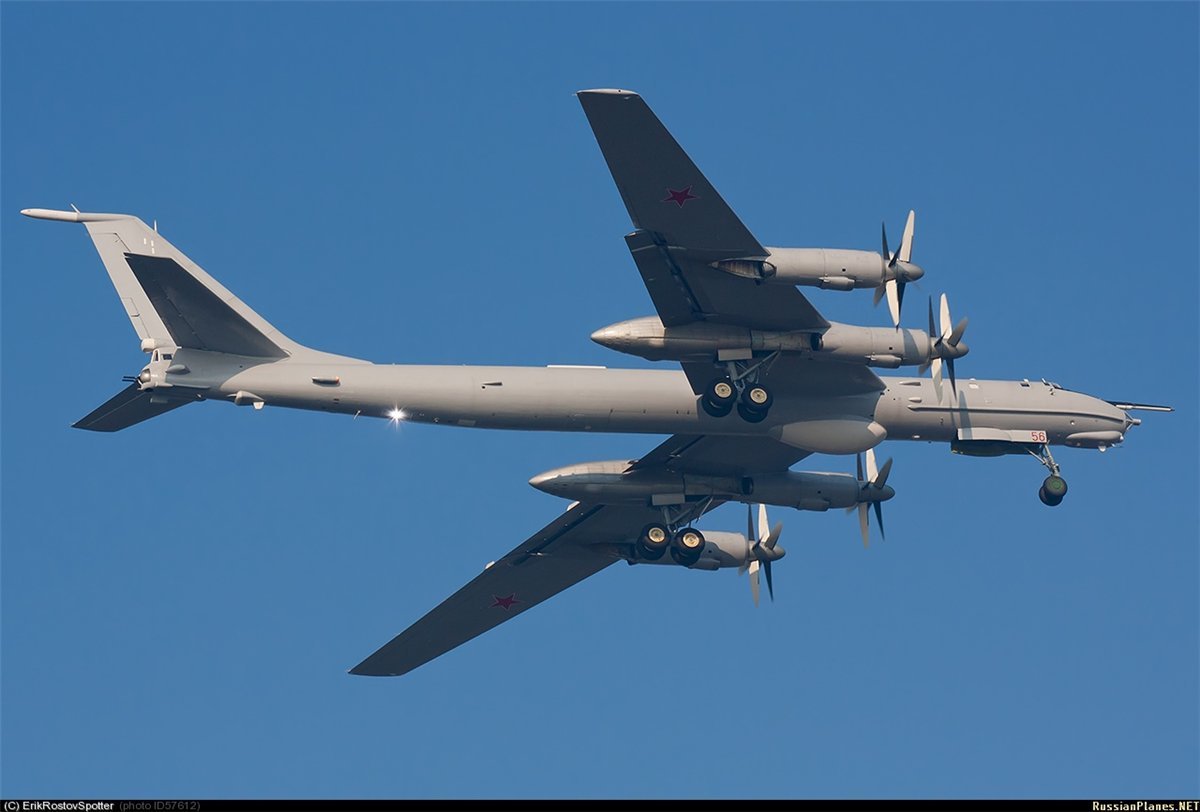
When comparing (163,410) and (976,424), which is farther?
(976,424)

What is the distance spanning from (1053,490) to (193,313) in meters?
19.6

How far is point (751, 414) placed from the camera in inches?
1532

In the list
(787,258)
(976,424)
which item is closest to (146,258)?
(787,258)

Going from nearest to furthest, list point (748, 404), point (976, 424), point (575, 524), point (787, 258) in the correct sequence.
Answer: point (787, 258)
point (748, 404)
point (976, 424)
point (575, 524)

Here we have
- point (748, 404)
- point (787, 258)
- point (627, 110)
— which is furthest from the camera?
point (748, 404)

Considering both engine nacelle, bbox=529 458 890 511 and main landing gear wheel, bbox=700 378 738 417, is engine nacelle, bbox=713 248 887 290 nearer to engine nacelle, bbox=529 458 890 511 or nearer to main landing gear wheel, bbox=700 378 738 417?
main landing gear wheel, bbox=700 378 738 417

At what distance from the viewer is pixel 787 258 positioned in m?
36.4

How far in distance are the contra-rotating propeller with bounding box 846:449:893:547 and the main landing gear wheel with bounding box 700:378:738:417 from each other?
5515mm

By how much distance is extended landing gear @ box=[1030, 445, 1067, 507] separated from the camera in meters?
42.3

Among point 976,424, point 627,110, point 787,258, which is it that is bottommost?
point 976,424

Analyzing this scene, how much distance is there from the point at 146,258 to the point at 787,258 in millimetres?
12488

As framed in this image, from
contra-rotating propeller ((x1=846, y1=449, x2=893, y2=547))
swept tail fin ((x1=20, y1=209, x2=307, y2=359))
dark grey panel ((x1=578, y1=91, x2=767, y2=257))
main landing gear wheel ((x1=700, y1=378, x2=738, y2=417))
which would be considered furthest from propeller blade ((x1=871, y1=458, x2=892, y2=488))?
swept tail fin ((x1=20, y1=209, x2=307, y2=359))

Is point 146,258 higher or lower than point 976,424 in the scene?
higher

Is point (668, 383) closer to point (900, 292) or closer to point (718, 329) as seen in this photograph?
point (718, 329)
